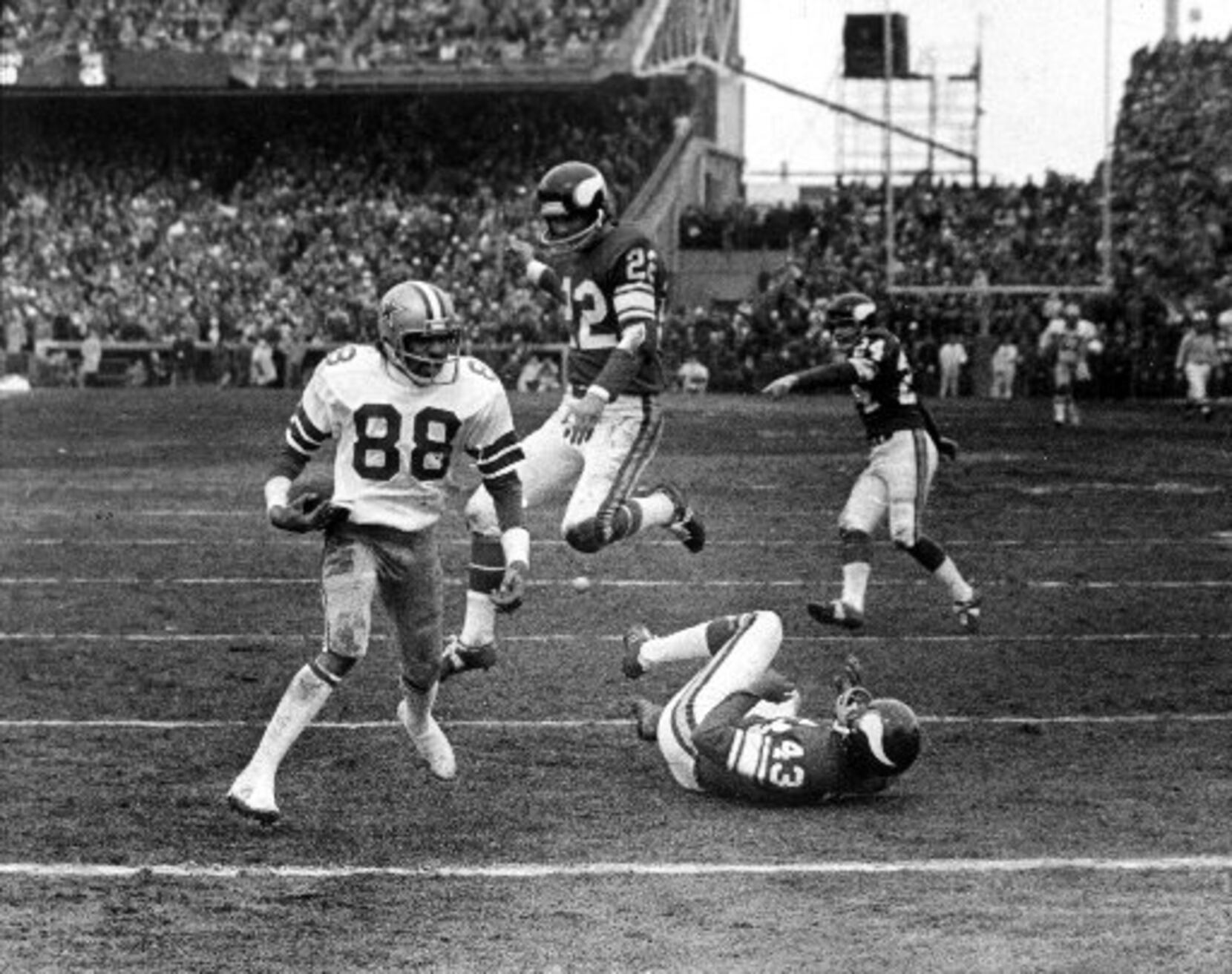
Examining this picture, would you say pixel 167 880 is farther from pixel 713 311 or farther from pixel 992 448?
pixel 713 311

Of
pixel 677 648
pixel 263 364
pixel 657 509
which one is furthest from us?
pixel 263 364

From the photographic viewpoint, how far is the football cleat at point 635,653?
31.0 ft

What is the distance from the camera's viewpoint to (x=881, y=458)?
12.8m

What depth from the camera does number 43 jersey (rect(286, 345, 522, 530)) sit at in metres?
7.99

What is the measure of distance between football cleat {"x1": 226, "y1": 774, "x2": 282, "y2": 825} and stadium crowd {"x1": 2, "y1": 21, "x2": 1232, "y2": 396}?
2985 centimetres

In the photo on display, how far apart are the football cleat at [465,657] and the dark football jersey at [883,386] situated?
133 inches

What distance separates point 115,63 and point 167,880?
153 feet

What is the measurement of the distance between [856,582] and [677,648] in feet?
11.4

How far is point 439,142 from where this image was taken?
5150cm

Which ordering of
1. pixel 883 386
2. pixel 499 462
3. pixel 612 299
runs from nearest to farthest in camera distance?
pixel 499 462
pixel 612 299
pixel 883 386

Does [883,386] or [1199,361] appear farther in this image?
[1199,361]

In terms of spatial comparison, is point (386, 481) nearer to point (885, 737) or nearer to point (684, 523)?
point (885, 737)

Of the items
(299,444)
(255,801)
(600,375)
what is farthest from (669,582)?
(255,801)

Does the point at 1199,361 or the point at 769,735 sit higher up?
the point at 1199,361
